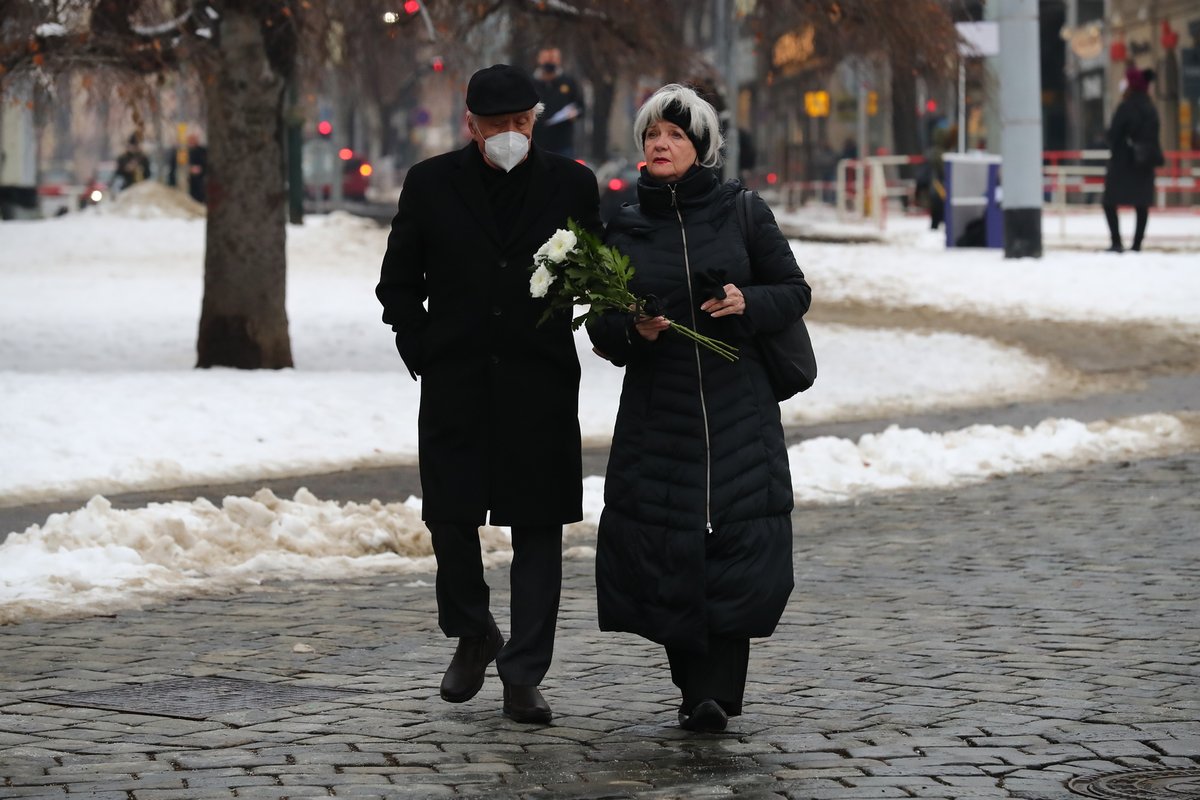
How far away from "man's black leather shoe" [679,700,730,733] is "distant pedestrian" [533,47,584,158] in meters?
16.6

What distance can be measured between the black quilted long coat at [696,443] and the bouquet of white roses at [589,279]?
0.09 meters

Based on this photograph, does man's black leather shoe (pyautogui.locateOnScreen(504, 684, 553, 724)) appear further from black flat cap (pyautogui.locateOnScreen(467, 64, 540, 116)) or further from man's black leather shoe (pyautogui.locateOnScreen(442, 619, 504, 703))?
black flat cap (pyautogui.locateOnScreen(467, 64, 540, 116))

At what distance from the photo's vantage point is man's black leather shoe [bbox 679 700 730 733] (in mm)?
6145

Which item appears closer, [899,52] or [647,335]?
[647,335]

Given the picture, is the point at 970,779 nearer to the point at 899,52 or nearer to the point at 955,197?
the point at 899,52

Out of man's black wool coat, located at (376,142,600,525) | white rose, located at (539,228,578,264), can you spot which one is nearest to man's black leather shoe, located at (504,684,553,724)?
man's black wool coat, located at (376,142,600,525)

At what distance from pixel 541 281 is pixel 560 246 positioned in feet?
0.36

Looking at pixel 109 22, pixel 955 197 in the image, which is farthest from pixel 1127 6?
pixel 109 22

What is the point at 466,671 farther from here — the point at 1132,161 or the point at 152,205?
the point at 152,205

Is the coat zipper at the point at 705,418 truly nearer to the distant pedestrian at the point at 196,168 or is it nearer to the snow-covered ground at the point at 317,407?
the snow-covered ground at the point at 317,407

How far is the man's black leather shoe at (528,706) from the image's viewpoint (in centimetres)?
634

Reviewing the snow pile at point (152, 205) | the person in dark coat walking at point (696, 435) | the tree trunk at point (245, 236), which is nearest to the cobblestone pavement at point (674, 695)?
the person in dark coat walking at point (696, 435)

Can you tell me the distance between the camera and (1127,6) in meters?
46.4

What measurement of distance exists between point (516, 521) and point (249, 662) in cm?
143
